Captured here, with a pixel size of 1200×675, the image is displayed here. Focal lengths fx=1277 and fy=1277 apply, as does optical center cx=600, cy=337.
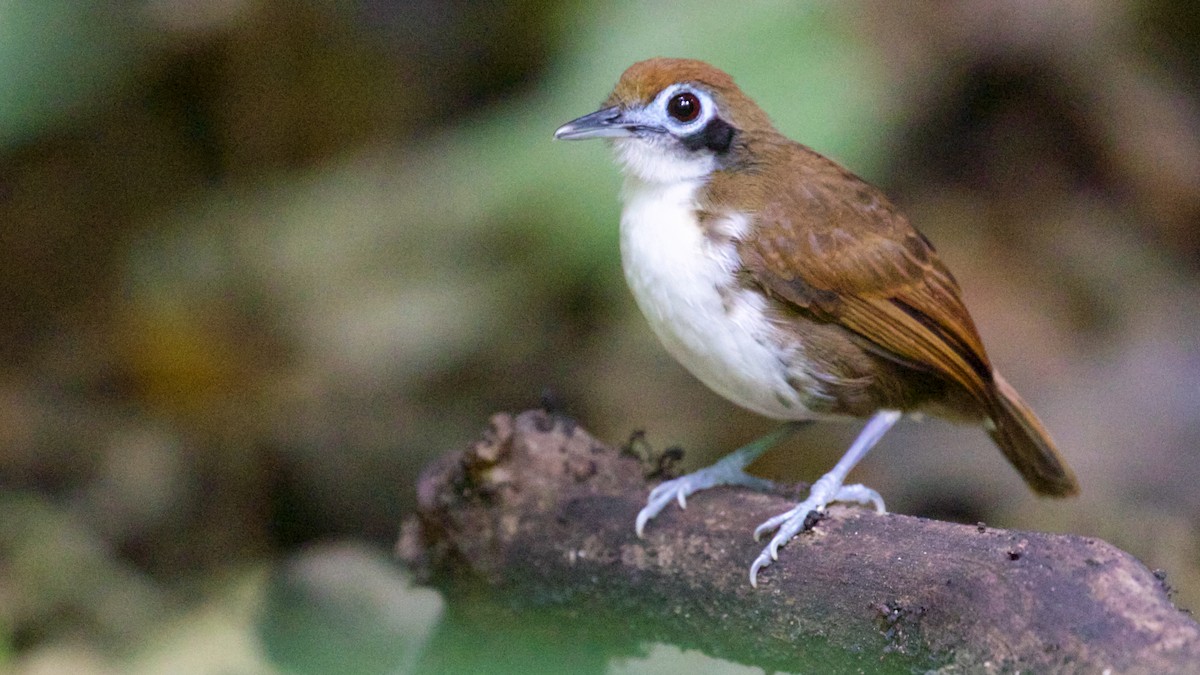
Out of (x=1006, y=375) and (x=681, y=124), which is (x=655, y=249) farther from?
(x=1006, y=375)

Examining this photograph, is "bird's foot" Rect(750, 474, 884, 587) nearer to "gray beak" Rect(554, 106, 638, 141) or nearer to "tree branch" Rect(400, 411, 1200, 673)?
"tree branch" Rect(400, 411, 1200, 673)

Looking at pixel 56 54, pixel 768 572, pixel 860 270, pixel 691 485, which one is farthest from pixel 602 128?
pixel 56 54

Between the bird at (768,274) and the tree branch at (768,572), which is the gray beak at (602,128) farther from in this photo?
the tree branch at (768,572)

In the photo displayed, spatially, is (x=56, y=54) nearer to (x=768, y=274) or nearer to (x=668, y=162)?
(x=668, y=162)

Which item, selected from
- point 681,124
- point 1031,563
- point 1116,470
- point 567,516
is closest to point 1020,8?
point 1116,470

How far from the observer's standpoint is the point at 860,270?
309cm

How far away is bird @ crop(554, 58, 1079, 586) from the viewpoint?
301 cm

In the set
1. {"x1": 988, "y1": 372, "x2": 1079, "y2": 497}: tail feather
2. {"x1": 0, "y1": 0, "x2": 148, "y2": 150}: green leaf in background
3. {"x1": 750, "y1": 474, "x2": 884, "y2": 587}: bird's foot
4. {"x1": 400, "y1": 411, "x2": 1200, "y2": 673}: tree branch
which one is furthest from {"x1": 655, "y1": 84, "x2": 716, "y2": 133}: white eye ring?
→ {"x1": 0, "y1": 0, "x2": 148, "y2": 150}: green leaf in background

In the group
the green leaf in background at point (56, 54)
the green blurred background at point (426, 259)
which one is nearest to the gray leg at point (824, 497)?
the green blurred background at point (426, 259)

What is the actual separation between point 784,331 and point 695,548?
1.83 feet

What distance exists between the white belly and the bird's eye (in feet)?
0.61

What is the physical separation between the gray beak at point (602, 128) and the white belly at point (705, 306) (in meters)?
0.22

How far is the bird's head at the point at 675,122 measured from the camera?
3.20 metres

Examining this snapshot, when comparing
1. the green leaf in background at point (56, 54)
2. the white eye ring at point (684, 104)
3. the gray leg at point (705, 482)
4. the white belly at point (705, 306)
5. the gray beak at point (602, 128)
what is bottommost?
the gray leg at point (705, 482)
